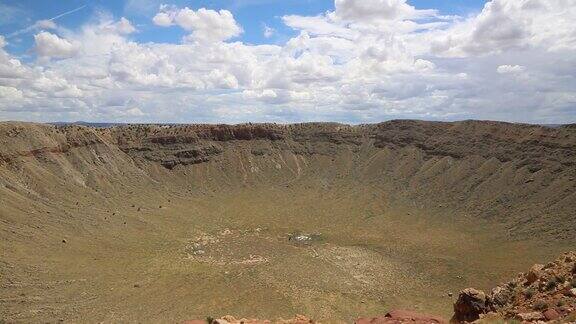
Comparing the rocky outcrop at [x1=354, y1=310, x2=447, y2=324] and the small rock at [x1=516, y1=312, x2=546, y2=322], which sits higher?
the small rock at [x1=516, y1=312, x2=546, y2=322]

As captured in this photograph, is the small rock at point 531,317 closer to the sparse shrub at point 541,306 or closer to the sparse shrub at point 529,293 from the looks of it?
the sparse shrub at point 541,306

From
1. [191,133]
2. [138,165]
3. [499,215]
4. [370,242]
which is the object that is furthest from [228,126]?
[499,215]

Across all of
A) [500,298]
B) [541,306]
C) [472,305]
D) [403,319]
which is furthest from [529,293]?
[403,319]

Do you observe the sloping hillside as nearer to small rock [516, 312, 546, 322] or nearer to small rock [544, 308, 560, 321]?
small rock [516, 312, 546, 322]

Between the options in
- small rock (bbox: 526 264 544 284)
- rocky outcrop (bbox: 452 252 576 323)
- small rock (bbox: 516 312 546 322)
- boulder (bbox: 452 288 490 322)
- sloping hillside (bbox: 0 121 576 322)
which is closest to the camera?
small rock (bbox: 516 312 546 322)

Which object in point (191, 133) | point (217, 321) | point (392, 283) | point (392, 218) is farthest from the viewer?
point (191, 133)

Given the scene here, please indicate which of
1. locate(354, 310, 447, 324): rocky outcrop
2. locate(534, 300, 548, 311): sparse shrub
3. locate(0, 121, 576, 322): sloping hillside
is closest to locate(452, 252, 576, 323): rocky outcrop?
locate(534, 300, 548, 311): sparse shrub

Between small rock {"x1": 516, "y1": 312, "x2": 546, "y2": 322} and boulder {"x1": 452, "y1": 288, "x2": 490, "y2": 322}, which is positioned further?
boulder {"x1": 452, "y1": 288, "x2": 490, "y2": 322}

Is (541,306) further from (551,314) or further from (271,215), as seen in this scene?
(271,215)

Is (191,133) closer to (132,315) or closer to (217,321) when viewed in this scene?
(132,315)
